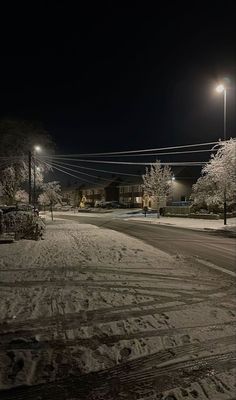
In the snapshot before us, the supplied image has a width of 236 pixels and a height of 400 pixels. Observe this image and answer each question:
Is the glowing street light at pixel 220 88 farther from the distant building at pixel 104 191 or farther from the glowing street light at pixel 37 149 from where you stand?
the distant building at pixel 104 191

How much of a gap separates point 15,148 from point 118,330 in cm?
2741

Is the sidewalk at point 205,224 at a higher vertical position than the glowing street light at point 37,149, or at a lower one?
lower

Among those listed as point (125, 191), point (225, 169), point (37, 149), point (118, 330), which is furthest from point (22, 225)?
point (125, 191)

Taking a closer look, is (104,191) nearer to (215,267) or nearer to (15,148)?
(15,148)

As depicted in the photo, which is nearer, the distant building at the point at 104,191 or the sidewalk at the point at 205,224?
the sidewalk at the point at 205,224

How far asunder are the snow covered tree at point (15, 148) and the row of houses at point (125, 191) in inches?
1282

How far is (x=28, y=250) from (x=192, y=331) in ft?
28.4

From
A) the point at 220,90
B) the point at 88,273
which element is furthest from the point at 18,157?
the point at 88,273

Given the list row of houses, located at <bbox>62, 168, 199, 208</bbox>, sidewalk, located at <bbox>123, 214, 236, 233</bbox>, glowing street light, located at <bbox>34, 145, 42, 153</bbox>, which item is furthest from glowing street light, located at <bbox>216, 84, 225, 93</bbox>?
row of houses, located at <bbox>62, 168, 199, 208</bbox>

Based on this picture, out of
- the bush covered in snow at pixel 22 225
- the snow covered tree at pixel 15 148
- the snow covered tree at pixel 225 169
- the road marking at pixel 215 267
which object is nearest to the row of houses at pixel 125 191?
the snow covered tree at pixel 15 148

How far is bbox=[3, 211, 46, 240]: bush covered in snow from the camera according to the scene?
651 inches

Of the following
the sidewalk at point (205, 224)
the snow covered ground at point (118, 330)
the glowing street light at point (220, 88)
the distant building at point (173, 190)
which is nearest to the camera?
the snow covered ground at point (118, 330)

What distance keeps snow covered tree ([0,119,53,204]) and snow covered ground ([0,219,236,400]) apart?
71.5ft

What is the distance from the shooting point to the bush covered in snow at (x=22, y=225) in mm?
16531
